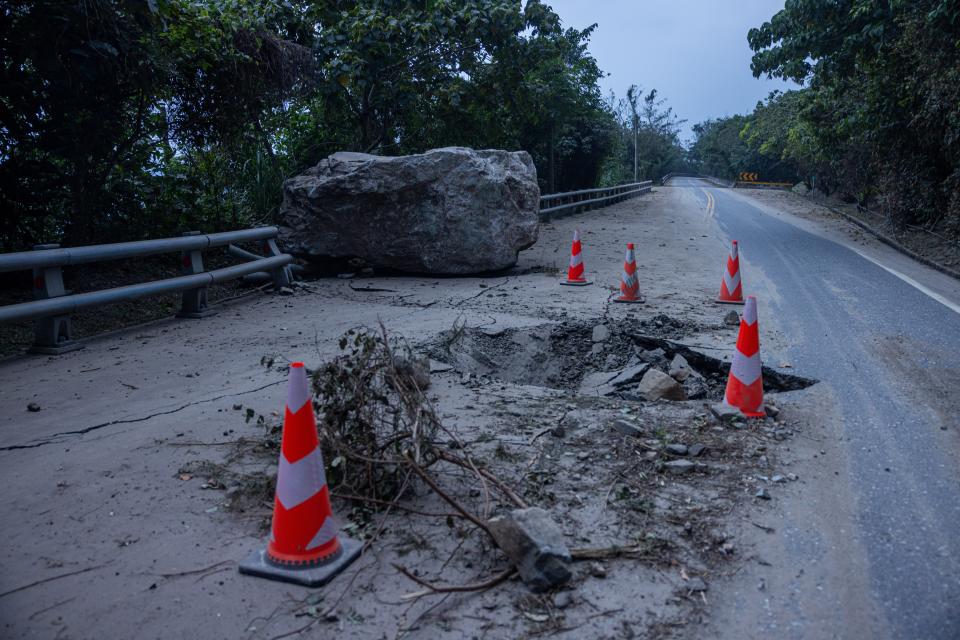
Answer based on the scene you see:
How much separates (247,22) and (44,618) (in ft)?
29.6

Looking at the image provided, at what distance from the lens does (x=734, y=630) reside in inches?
101

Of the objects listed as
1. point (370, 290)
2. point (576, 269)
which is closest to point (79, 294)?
point (370, 290)

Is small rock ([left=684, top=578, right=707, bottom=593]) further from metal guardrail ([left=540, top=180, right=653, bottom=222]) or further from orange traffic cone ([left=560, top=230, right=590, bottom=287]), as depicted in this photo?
metal guardrail ([left=540, top=180, right=653, bottom=222])

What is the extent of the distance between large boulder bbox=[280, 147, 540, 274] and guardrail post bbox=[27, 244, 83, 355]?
13.9 feet

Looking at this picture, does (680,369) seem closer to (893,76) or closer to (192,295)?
(192,295)

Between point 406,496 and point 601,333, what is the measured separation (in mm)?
3951

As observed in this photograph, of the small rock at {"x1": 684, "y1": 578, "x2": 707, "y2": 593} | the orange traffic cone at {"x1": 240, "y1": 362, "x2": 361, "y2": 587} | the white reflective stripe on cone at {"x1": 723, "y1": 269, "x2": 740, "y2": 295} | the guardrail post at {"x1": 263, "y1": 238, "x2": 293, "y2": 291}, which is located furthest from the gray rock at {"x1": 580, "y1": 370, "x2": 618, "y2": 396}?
the guardrail post at {"x1": 263, "y1": 238, "x2": 293, "y2": 291}

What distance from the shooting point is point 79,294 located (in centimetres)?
693

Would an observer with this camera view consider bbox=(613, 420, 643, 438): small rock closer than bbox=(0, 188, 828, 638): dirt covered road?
No

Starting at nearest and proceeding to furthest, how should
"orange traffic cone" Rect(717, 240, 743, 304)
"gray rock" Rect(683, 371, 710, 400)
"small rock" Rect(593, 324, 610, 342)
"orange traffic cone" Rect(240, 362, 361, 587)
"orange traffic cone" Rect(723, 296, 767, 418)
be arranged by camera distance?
"orange traffic cone" Rect(240, 362, 361, 587) < "orange traffic cone" Rect(723, 296, 767, 418) < "gray rock" Rect(683, 371, 710, 400) < "small rock" Rect(593, 324, 610, 342) < "orange traffic cone" Rect(717, 240, 743, 304)

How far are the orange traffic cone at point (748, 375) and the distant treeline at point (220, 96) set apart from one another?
19.6 feet

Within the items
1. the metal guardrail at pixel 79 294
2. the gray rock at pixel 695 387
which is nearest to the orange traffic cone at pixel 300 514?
the gray rock at pixel 695 387

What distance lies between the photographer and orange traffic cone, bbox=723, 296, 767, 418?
15.8 feet

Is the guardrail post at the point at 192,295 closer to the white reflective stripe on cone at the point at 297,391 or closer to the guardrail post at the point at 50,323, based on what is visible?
the guardrail post at the point at 50,323
